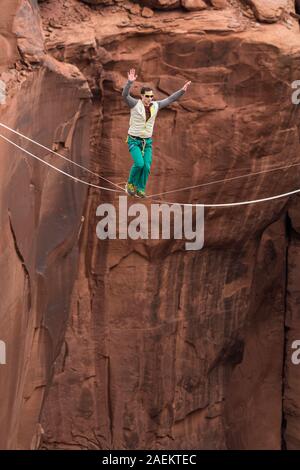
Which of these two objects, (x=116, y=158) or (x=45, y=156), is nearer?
(x=45, y=156)

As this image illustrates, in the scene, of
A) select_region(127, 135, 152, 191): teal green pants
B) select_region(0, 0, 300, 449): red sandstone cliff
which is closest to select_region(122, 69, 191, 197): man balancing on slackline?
select_region(127, 135, 152, 191): teal green pants

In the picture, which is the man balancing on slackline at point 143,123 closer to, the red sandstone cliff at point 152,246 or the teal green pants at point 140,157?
the teal green pants at point 140,157

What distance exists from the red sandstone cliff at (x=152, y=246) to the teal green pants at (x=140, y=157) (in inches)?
34.4

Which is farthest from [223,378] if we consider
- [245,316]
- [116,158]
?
[116,158]

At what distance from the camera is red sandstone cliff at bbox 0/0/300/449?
1566 centimetres

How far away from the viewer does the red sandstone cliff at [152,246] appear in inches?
617

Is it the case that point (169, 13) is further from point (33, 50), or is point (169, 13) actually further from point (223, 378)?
point (223, 378)

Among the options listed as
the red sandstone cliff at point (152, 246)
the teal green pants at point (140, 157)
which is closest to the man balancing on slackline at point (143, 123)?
the teal green pants at point (140, 157)

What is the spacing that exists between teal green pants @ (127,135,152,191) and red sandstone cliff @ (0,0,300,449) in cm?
87

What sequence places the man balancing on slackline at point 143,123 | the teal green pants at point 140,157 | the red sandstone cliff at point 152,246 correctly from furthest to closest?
the teal green pants at point 140,157 → the man balancing on slackline at point 143,123 → the red sandstone cliff at point 152,246

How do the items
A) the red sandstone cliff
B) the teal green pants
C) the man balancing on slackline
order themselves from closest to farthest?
the red sandstone cliff
the man balancing on slackline
the teal green pants

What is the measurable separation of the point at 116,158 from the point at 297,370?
6.31 m

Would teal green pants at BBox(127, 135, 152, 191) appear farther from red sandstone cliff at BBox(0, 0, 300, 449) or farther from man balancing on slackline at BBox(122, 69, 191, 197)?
red sandstone cliff at BBox(0, 0, 300, 449)

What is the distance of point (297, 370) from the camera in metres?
23.7
